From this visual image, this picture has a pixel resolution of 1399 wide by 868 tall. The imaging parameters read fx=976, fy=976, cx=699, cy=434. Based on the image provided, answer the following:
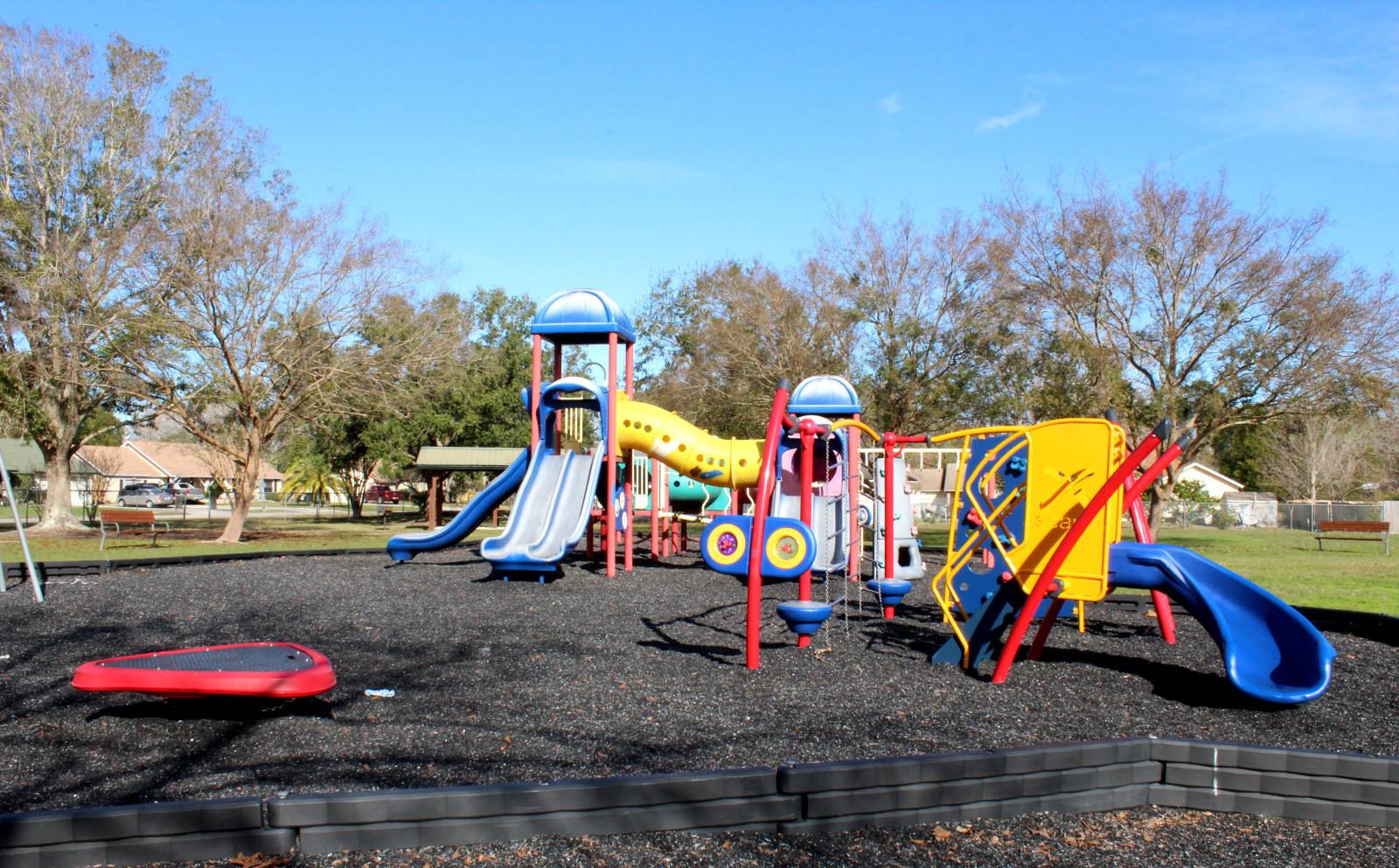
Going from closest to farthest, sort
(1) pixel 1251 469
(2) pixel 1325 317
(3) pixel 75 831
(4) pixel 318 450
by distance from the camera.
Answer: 1. (3) pixel 75 831
2. (2) pixel 1325 317
3. (4) pixel 318 450
4. (1) pixel 1251 469

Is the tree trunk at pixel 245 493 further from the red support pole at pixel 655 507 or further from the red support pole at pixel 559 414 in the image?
the red support pole at pixel 655 507

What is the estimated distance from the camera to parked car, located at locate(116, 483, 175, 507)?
186ft

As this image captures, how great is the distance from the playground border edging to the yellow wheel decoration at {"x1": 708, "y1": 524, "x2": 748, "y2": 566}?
567 cm

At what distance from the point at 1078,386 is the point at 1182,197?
5.20 m

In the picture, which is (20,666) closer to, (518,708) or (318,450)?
(518,708)

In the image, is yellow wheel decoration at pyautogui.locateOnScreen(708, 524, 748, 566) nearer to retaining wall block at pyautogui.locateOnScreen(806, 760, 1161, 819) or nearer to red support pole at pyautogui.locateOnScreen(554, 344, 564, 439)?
retaining wall block at pyautogui.locateOnScreen(806, 760, 1161, 819)

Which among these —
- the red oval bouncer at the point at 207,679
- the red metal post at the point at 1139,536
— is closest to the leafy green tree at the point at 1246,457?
the red metal post at the point at 1139,536

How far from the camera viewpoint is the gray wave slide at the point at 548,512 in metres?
14.5

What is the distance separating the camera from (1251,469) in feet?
213

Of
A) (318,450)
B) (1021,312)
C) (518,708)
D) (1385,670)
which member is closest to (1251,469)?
(1021,312)

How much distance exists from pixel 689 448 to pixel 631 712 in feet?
33.6

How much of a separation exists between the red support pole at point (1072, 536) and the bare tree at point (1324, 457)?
2007 inches

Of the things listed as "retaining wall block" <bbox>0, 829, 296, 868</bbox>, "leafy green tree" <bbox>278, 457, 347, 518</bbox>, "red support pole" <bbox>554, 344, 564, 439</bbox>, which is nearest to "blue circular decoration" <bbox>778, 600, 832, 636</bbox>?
"retaining wall block" <bbox>0, 829, 296, 868</bbox>

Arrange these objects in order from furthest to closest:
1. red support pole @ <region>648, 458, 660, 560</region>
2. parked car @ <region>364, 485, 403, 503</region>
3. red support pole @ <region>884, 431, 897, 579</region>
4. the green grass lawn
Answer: parked car @ <region>364, 485, 403, 503</region> → red support pole @ <region>648, 458, 660, 560</region> → the green grass lawn → red support pole @ <region>884, 431, 897, 579</region>
